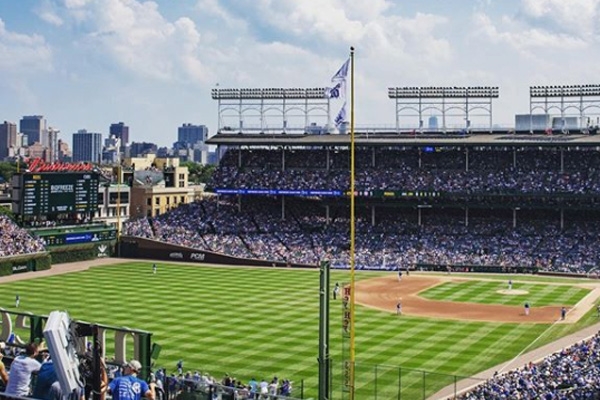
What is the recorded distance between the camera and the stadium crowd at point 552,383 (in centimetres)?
2225

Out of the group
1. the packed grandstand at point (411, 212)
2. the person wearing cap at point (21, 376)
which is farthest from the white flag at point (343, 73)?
the packed grandstand at point (411, 212)

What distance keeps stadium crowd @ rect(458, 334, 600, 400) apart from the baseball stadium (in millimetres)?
115

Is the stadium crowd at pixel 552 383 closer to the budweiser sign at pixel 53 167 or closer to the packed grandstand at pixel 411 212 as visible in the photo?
the packed grandstand at pixel 411 212

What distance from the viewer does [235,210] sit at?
3457 inches

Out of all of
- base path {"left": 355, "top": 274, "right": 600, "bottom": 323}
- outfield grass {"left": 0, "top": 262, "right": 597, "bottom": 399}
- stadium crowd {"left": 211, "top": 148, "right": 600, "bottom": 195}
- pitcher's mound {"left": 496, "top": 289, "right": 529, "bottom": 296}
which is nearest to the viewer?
outfield grass {"left": 0, "top": 262, "right": 597, "bottom": 399}

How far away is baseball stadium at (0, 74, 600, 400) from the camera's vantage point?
3431 cm

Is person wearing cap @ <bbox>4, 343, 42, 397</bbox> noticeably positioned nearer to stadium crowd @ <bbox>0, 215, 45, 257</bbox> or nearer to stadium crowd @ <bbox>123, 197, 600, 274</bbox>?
stadium crowd @ <bbox>0, 215, 45, 257</bbox>

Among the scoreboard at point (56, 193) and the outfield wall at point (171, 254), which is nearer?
the scoreboard at point (56, 193)

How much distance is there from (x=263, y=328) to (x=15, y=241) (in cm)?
3322

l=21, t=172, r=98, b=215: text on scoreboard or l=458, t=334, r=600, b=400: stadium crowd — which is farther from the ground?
l=21, t=172, r=98, b=215: text on scoreboard

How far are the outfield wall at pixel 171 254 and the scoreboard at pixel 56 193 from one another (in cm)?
524

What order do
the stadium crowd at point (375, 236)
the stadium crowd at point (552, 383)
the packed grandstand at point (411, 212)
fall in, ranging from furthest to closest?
the packed grandstand at point (411, 212) < the stadium crowd at point (375, 236) < the stadium crowd at point (552, 383)

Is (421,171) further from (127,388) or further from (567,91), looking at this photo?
(127,388)

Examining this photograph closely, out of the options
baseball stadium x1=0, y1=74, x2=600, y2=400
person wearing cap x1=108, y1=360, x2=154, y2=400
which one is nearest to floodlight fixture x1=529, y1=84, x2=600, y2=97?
baseball stadium x1=0, y1=74, x2=600, y2=400
